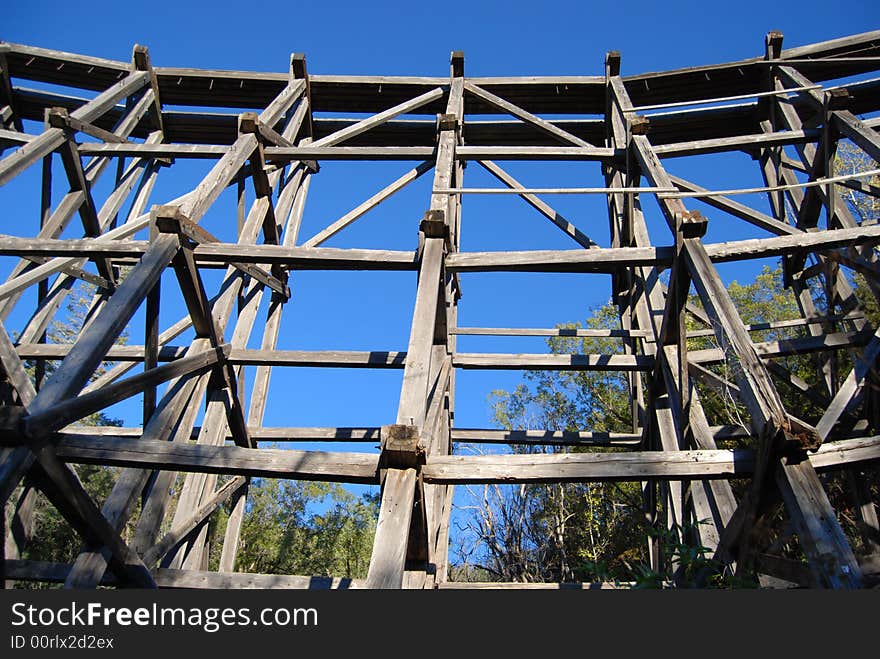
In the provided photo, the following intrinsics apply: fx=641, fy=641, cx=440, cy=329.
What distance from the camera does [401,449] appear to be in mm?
3361

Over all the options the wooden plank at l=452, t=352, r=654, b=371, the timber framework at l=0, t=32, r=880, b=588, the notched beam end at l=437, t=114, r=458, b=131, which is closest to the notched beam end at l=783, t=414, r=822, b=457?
the timber framework at l=0, t=32, r=880, b=588

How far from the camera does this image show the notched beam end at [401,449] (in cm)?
337

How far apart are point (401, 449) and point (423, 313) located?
1277 mm

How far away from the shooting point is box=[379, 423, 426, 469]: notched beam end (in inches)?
133

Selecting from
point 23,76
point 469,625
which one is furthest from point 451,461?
point 23,76

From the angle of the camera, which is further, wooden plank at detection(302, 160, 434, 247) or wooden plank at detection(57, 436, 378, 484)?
wooden plank at detection(302, 160, 434, 247)

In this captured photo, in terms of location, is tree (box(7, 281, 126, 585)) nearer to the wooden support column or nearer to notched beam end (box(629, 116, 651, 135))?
the wooden support column

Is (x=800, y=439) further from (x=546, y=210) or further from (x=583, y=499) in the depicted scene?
(x=583, y=499)

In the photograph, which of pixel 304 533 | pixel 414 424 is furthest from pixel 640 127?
pixel 304 533

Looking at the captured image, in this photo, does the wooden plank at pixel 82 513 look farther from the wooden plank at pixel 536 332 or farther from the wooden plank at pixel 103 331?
the wooden plank at pixel 536 332

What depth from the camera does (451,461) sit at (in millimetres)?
3678

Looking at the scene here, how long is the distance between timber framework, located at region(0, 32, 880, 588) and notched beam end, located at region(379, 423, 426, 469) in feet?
0.04

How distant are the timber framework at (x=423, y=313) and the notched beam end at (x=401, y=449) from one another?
0.04 ft

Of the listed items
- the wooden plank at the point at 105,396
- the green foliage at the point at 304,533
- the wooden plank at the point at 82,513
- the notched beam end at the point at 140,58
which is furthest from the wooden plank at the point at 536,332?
the green foliage at the point at 304,533
